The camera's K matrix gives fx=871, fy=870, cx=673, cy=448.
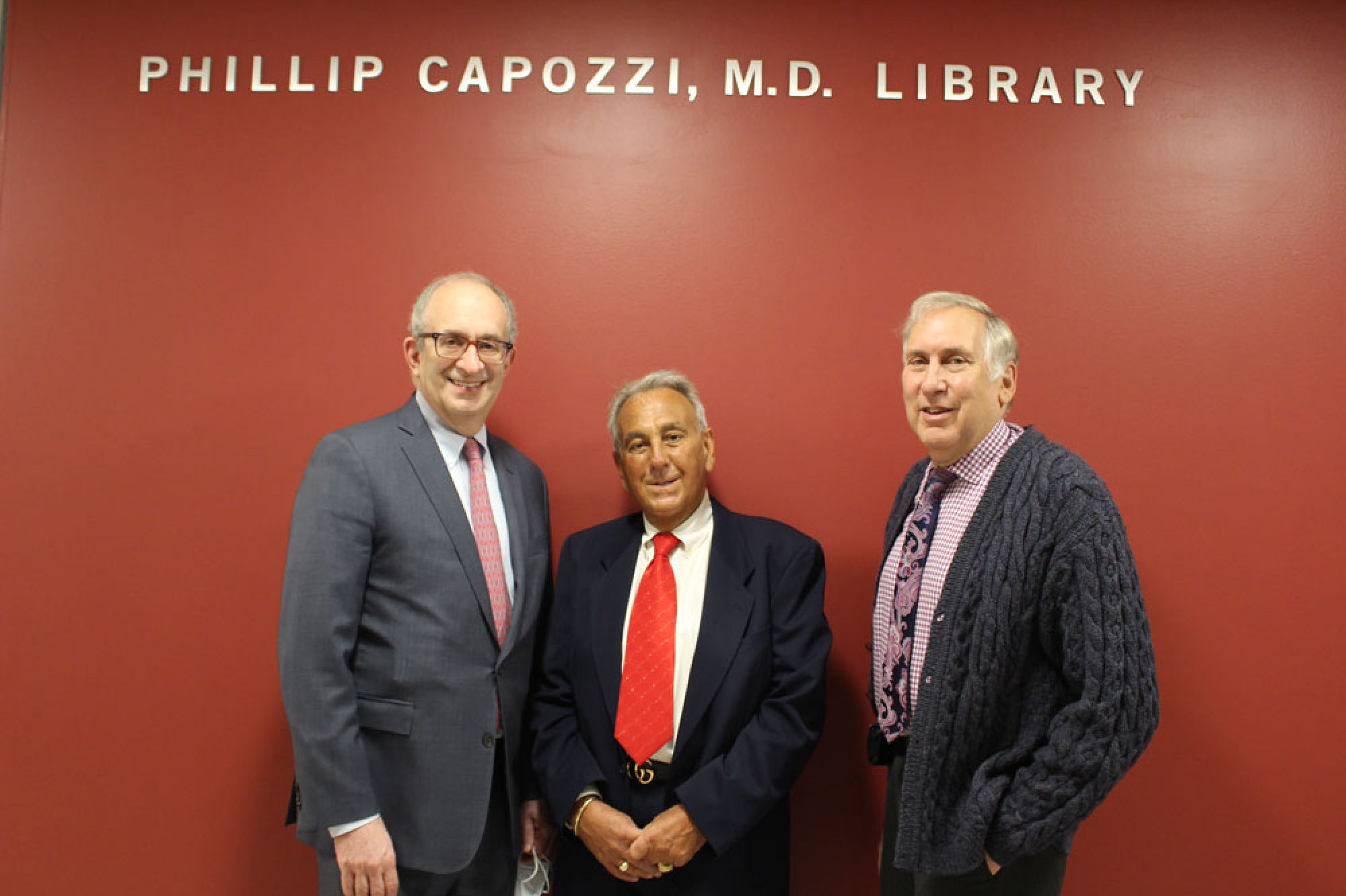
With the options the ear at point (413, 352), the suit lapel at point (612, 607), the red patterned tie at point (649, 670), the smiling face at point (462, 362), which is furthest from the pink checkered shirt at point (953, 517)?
the ear at point (413, 352)

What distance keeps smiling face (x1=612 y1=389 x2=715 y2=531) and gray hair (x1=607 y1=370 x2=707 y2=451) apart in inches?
0.5

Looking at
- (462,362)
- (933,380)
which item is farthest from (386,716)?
(933,380)

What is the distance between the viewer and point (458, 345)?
199cm

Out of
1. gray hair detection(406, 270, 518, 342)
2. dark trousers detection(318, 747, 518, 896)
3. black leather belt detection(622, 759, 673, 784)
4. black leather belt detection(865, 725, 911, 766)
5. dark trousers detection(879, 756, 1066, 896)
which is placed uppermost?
gray hair detection(406, 270, 518, 342)

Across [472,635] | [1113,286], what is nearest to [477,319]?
[472,635]

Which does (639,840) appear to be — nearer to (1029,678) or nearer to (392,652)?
(392,652)

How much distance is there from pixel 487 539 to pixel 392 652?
0.32 m

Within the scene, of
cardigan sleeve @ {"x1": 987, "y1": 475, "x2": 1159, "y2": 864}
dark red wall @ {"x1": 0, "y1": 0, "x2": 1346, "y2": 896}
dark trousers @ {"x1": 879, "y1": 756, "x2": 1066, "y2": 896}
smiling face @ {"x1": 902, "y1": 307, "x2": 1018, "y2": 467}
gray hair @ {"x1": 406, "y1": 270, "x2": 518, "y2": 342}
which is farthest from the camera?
dark red wall @ {"x1": 0, "y1": 0, "x2": 1346, "y2": 896}

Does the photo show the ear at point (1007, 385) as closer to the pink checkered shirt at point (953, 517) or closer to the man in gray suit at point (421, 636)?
the pink checkered shirt at point (953, 517)

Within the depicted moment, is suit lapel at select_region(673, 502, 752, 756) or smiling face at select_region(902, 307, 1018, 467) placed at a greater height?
smiling face at select_region(902, 307, 1018, 467)

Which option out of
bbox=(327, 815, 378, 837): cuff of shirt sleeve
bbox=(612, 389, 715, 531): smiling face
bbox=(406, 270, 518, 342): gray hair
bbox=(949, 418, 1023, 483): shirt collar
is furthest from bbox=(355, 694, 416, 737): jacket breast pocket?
bbox=(949, 418, 1023, 483): shirt collar

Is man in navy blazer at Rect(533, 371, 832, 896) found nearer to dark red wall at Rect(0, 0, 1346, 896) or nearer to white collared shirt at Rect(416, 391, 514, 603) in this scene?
white collared shirt at Rect(416, 391, 514, 603)

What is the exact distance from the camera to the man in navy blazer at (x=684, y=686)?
187 cm

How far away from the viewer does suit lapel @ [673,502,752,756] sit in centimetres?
190
